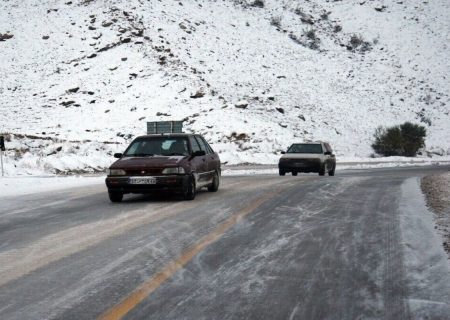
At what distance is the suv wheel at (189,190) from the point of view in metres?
11.5

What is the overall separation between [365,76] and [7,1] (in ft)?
137

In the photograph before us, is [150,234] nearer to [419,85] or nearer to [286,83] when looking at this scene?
[286,83]

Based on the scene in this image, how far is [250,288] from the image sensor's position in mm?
4949

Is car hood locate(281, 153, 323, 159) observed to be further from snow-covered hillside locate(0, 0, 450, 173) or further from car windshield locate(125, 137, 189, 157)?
snow-covered hillside locate(0, 0, 450, 173)

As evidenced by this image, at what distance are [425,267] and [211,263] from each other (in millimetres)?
2205

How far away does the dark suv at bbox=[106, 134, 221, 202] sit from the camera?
11.3m

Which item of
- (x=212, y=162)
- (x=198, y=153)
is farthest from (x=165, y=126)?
(x=198, y=153)

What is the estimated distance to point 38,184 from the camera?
59.0 feet

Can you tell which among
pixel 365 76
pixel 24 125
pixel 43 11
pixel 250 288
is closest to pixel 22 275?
pixel 250 288

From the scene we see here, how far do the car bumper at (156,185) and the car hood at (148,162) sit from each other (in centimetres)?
25

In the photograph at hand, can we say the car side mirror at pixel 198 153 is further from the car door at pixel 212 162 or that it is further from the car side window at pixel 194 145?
the car door at pixel 212 162

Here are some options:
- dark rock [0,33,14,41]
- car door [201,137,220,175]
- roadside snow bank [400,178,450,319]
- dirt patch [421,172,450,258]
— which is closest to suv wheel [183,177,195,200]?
car door [201,137,220,175]

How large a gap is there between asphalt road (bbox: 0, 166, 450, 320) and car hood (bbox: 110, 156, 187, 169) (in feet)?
2.99

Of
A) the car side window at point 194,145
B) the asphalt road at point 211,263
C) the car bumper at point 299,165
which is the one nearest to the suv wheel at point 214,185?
the car side window at point 194,145
